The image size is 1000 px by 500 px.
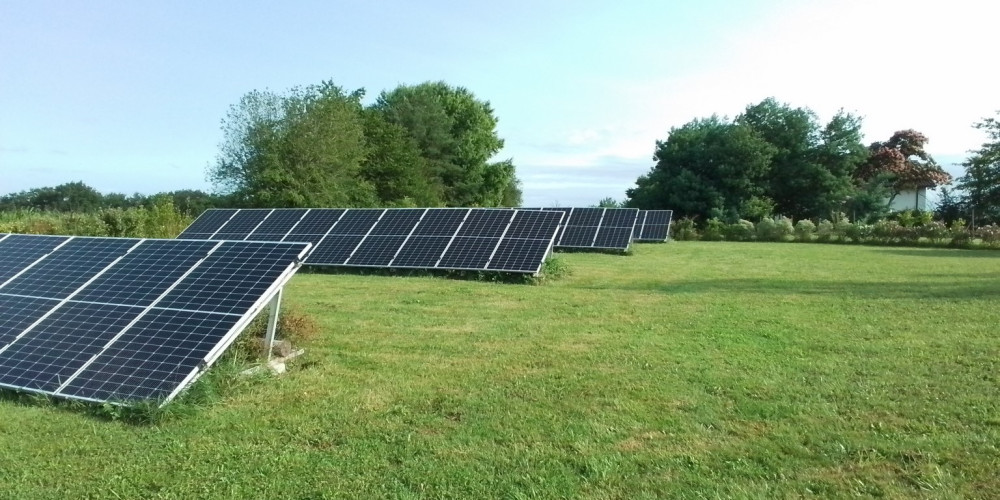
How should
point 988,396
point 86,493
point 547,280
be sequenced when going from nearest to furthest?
point 86,493, point 988,396, point 547,280

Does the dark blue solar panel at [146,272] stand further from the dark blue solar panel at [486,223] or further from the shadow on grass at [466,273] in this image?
the dark blue solar panel at [486,223]

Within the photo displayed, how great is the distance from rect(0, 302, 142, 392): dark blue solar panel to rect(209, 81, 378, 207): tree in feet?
83.1

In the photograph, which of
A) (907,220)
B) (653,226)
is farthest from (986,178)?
(653,226)

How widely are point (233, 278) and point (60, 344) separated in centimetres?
159

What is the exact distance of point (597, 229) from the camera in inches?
987

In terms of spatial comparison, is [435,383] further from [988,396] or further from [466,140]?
[466,140]

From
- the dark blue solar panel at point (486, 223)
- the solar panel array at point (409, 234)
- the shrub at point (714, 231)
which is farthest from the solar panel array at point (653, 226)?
the solar panel array at point (409, 234)

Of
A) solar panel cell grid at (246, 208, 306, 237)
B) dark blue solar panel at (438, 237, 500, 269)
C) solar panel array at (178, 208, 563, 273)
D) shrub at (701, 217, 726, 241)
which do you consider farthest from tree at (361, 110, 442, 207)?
dark blue solar panel at (438, 237, 500, 269)

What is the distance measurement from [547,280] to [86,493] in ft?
36.6

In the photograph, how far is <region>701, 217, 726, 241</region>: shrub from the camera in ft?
116

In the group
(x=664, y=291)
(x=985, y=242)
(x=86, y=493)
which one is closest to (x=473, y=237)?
(x=664, y=291)

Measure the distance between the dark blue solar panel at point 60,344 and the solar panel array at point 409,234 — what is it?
Result: 28.4 ft

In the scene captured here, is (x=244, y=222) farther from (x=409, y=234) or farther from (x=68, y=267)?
(x=68, y=267)

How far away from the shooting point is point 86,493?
162 inches
